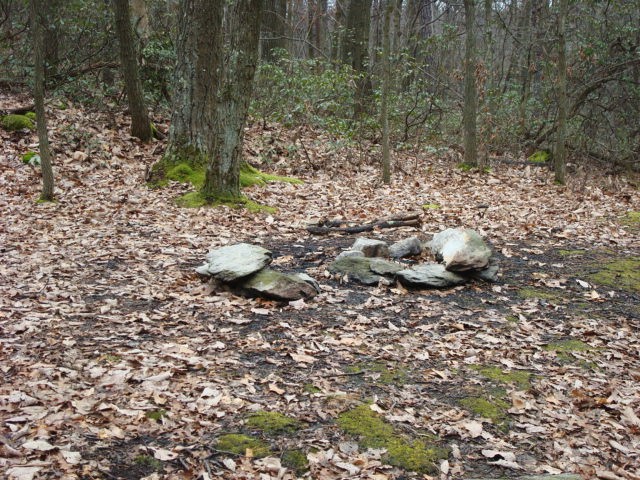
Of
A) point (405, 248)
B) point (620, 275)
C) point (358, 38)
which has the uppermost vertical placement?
point (358, 38)

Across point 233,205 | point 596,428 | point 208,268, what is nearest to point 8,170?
point 233,205

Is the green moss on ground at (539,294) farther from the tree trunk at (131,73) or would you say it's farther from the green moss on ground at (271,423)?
the tree trunk at (131,73)

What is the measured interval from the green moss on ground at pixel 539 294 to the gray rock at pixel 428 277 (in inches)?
26.7

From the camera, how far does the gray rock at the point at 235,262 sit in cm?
609

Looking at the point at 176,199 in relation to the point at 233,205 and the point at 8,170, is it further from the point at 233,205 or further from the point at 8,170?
the point at 8,170

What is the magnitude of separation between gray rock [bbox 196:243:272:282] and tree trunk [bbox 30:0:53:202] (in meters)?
4.08

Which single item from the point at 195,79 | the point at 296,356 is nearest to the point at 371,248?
the point at 296,356

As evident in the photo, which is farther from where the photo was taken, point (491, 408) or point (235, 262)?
point (235, 262)

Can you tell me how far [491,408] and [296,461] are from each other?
1638 millimetres

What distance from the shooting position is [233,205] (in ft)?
30.6

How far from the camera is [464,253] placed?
675cm

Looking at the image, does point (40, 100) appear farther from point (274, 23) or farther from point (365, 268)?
point (274, 23)

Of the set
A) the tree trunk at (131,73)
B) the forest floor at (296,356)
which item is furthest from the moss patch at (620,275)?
the tree trunk at (131,73)

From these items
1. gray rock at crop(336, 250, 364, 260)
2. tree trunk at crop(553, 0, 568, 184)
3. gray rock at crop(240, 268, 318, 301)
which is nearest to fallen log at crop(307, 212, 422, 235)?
gray rock at crop(336, 250, 364, 260)
